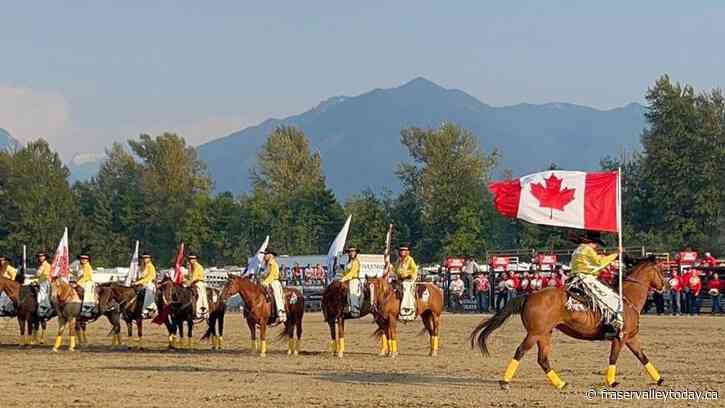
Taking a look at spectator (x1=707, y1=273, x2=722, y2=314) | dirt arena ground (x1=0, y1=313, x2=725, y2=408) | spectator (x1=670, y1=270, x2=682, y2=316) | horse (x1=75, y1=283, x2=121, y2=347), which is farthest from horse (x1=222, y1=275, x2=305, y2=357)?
spectator (x1=707, y1=273, x2=722, y2=314)

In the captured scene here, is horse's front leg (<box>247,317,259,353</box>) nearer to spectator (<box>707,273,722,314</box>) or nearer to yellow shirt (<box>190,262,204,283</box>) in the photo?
yellow shirt (<box>190,262,204,283</box>)

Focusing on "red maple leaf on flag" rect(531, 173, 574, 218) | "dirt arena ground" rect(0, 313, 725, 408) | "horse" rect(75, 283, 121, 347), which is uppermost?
"red maple leaf on flag" rect(531, 173, 574, 218)

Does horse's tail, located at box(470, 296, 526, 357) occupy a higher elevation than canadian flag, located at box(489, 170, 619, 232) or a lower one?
lower

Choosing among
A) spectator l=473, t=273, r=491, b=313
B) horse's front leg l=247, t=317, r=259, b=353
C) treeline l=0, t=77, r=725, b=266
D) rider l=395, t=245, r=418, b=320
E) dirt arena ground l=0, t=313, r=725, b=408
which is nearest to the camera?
dirt arena ground l=0, t=313, r=725, b=408

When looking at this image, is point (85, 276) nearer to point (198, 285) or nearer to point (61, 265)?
point (61, 265)

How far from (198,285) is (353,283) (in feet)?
15.6

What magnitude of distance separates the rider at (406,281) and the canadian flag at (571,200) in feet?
20.5

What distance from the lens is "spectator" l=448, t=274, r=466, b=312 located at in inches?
1956

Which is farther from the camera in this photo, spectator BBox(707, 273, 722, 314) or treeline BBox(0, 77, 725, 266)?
treeline BBox(0, 77, 725, 266)

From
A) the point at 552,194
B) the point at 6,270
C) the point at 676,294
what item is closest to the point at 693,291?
the point at 676,294

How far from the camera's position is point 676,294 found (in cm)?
4250

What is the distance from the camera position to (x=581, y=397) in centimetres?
1692

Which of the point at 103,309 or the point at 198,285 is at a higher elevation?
the point at 198,285

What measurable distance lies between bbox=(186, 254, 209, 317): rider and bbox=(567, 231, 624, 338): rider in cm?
1196
